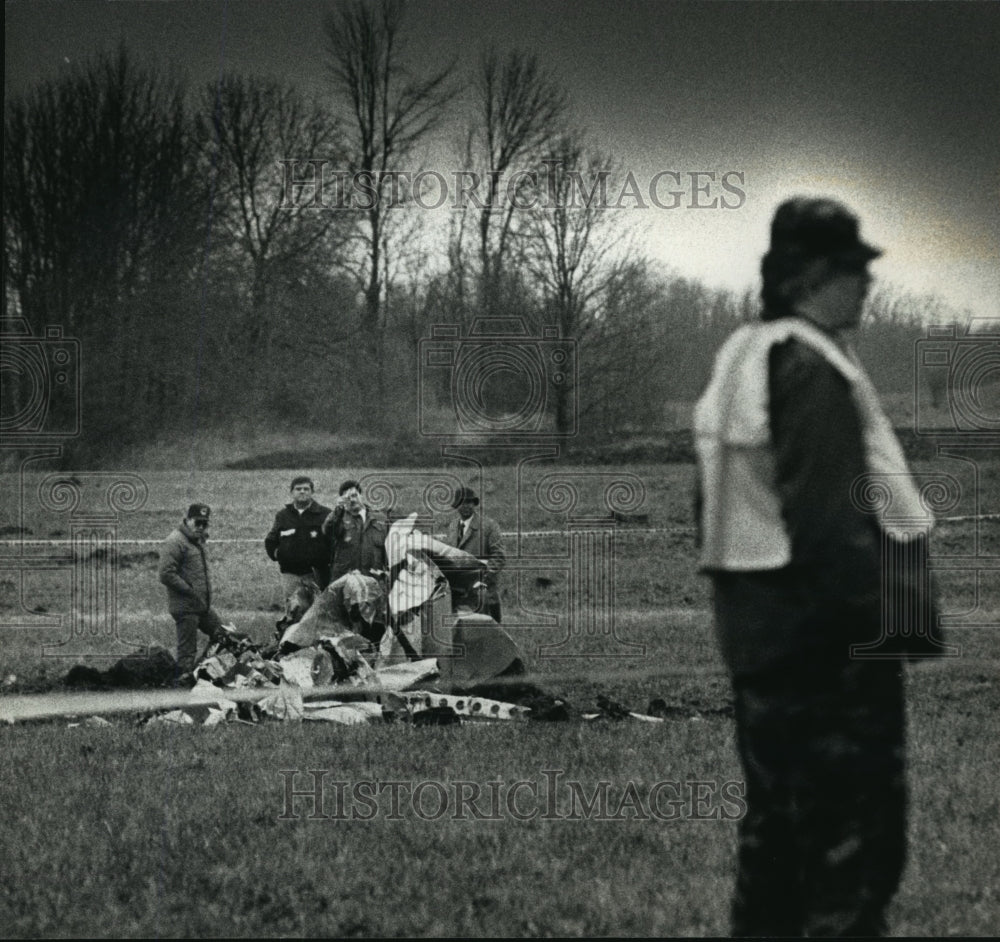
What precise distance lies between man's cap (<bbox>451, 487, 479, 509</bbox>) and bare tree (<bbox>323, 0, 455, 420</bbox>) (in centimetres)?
87

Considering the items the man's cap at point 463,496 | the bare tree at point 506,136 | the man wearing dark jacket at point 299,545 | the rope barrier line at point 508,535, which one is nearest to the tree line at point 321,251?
the bare tree at point 506,136

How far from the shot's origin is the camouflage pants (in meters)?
2.62

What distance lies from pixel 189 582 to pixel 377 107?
12.4 feet

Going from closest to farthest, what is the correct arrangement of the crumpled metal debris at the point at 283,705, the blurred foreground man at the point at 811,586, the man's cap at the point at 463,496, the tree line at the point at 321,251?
the blurred foreground man at the point at 811,586 < the tree line at the point at 321,251 < the crumpled metal debris at the point at 283,705 < the man's cap at the point at 463,496

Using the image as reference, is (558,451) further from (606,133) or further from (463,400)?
(606,133)

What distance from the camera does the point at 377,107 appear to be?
731 centimetres

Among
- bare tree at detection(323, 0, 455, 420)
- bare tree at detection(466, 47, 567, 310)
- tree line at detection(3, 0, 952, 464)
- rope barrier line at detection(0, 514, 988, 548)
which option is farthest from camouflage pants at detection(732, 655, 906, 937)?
rope barrier line at detection(0, 514, 988, 548)

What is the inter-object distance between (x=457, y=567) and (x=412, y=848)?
4007 millimetres

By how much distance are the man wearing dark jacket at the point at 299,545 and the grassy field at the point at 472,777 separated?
144 mm

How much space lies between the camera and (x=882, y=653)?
2.56 metres

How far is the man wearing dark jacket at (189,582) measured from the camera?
877 centimetres

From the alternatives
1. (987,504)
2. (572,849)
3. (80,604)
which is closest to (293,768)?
(572,849)

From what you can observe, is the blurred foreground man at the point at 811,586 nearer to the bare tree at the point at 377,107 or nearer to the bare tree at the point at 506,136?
the bare tree at the point at 506,136

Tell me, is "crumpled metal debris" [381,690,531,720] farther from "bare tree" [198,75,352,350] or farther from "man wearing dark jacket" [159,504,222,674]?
"bare tree" [198,75,352,350]
